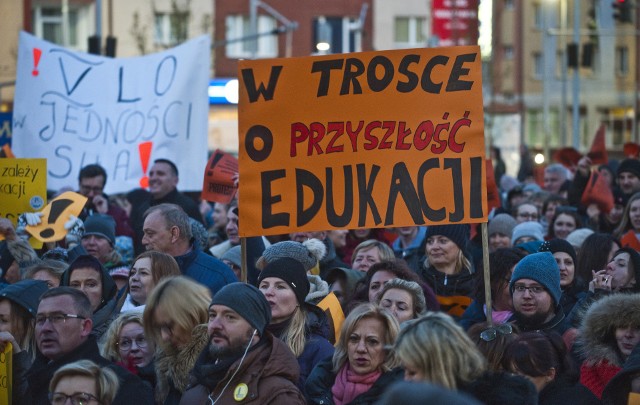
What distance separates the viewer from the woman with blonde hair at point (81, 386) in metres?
5.79

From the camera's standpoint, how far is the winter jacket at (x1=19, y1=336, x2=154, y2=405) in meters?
6.09

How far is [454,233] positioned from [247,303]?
3.42m

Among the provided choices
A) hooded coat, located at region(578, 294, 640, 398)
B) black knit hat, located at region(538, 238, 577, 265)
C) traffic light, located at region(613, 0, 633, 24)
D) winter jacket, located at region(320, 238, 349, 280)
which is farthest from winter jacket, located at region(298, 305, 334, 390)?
traffic light, located at region(613, 0, 633, 24)

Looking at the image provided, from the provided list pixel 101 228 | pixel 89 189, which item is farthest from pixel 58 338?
pixel 89 189

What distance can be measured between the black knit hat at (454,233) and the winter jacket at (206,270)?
5.16ft

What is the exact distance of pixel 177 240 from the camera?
28.3 feet

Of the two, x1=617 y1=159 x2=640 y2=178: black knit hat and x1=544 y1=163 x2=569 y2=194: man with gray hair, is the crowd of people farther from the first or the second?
x1=544 y1=163 x2=569 y2=194: man with gray hair

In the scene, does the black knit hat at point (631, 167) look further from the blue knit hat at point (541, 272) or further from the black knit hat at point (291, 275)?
the black knit hat at point (291, 275)

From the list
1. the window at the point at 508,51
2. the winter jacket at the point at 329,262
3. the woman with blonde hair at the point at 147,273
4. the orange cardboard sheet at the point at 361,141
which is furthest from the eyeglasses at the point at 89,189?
the window at the point at 508,51

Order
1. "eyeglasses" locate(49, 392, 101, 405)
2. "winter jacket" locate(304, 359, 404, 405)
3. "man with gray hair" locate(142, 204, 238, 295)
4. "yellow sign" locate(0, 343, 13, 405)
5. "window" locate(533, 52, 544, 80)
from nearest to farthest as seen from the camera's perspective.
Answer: "eyeglasses" locate(49, 392, 101, 405), "winter jacket" locate(304, 359, 404, 405), "yellow sign" locate(0, 343, 13, 405), "man with gray hair" locate(142, 204, 238, 295), "window" locate(533, 52, 544, 80)

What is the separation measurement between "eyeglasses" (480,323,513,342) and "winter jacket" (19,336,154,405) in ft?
5.22

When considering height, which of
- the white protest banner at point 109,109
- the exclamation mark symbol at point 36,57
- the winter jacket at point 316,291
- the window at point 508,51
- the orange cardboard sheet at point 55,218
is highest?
the window at point 508,51

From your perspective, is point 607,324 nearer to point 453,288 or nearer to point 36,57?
point 453,288

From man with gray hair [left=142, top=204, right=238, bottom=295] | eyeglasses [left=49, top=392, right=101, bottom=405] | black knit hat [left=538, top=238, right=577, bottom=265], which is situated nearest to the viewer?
eyeglasses [left=49, top=392, right=101, bottom=405]
